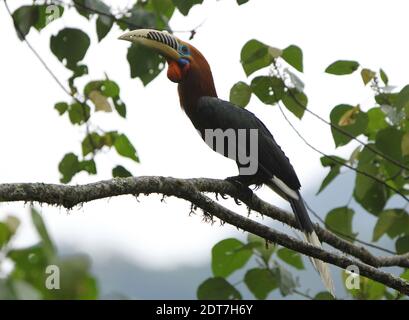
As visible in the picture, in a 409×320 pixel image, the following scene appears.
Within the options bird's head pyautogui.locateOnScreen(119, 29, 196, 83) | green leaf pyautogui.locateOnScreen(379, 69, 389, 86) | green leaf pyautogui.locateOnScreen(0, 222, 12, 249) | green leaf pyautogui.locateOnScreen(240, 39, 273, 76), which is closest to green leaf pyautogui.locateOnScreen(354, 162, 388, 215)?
green leaf pyautogui.locateOnScreen(379, 69, 389, 86)

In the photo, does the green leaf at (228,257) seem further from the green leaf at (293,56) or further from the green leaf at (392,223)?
the green leaf at (293,56)

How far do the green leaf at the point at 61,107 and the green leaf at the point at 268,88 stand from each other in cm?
95

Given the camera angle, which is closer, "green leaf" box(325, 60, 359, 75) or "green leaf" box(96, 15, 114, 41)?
"green leaf" box(96, 15, 114, 41)

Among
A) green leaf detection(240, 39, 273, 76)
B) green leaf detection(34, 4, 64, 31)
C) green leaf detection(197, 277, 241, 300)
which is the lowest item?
green leaf detection(197, 277, 241, 300)

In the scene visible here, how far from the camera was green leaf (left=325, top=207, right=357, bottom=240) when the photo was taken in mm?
3752

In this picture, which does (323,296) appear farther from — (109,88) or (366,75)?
(109,88)

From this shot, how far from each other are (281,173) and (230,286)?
0.66 metres

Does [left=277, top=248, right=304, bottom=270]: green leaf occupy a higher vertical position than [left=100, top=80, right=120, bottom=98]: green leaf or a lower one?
lower

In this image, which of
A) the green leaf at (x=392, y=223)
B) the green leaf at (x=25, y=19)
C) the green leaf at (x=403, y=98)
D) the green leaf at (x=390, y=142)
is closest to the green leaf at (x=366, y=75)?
the green leaf at (x=390, y=142)

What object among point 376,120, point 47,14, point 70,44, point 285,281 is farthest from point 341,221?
point 47,14

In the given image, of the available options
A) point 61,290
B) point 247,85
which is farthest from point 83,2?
point 61,290

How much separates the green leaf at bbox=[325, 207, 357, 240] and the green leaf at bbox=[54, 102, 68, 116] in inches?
56.1

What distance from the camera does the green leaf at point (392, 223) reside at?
3652mm

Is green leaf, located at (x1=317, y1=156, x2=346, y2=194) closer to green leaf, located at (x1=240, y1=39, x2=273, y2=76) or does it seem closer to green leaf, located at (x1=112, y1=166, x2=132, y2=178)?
green leaf, located at (x1=240, y1=39, x2=273, y2=76)
